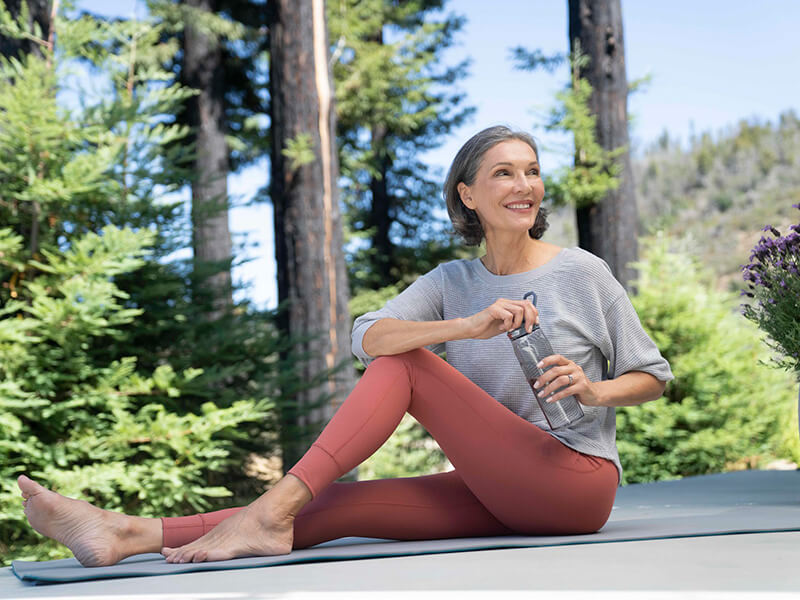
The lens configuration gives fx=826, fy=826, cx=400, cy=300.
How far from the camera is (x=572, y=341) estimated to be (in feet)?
7.38

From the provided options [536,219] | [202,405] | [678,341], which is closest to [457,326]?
[536,219]

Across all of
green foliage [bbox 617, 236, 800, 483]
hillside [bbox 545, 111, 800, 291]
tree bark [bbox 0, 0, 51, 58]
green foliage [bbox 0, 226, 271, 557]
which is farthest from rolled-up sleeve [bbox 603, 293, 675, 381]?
hillside [bbox 545, 111, 800, 291]

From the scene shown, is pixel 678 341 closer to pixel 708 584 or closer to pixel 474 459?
pixel 474 459

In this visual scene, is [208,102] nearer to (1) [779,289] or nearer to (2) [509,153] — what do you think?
(2) [509,153]

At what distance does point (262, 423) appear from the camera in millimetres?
4801

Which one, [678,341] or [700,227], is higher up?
[700,227]

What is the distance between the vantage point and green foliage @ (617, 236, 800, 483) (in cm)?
565

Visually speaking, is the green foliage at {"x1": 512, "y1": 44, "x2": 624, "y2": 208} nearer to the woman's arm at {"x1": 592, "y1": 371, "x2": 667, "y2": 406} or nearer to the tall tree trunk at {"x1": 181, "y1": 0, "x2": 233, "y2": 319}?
the tall tree trunk at {"x1": 181, "y1": 0, "x2": 233, "y2": 319}

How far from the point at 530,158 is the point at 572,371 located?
2.36 ft

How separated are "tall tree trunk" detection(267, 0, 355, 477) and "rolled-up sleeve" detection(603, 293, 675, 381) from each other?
13.9ft

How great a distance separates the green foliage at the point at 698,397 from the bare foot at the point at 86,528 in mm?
4134

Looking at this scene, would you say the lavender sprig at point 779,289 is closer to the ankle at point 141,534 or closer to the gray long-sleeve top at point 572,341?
Answer: the gray long-sleeve top at point 572,341

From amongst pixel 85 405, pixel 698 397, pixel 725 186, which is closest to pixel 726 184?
pixel 725 186

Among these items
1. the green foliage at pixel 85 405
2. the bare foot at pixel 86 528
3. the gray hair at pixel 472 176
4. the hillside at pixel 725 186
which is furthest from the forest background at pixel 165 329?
the hillside at pixel 725 186
